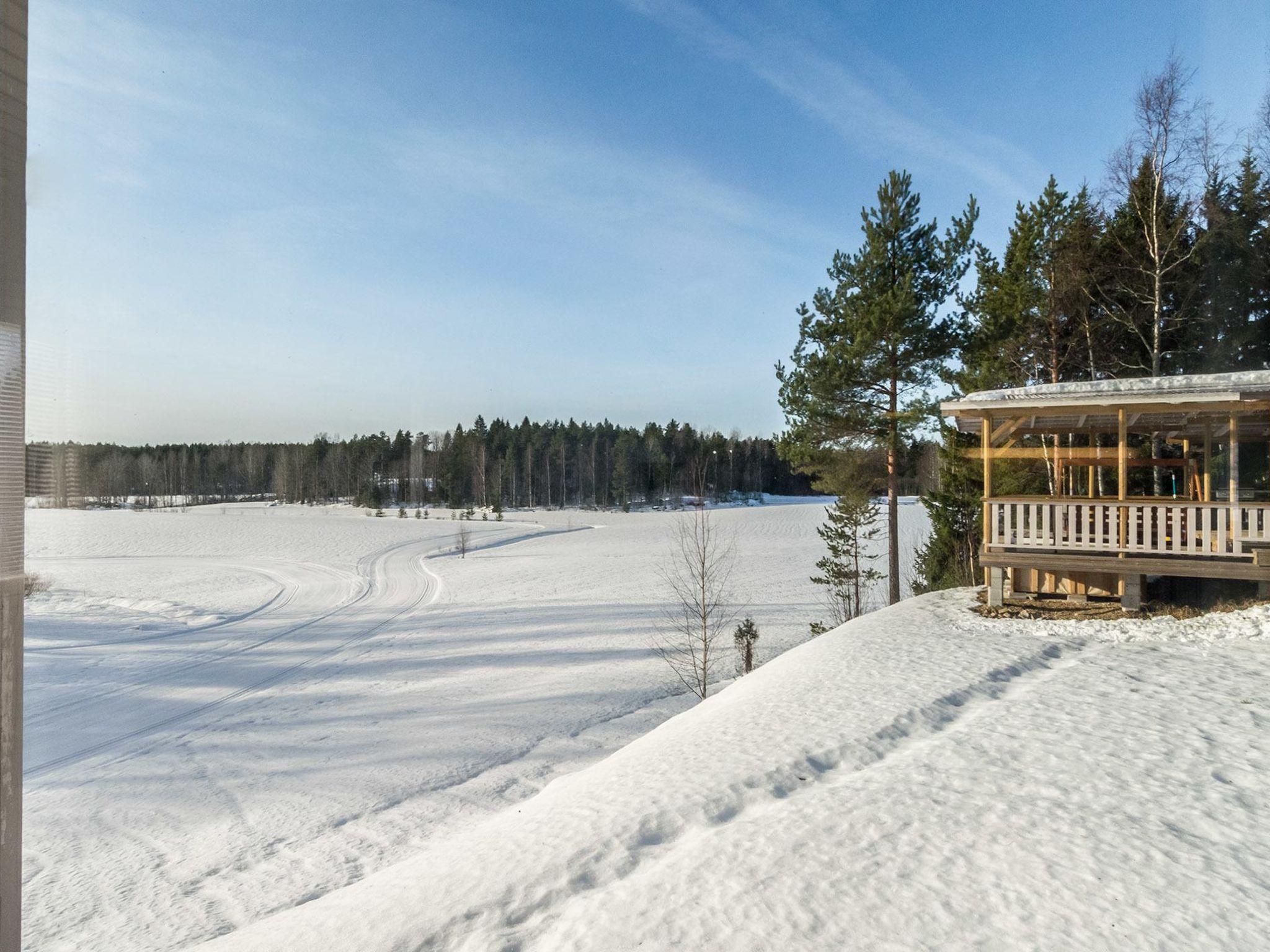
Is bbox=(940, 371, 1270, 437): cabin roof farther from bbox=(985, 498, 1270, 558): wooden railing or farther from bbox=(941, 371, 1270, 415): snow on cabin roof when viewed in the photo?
bbox=(985, 498, 1270, 558): wooden railing

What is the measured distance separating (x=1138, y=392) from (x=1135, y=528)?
1689mm

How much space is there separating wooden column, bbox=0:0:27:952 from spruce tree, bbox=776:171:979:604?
13.3m

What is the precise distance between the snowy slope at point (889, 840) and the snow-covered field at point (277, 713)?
371mm

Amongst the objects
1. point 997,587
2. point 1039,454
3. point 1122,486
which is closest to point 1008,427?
point 1039,454

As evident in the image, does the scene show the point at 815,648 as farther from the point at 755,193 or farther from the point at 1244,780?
the point at 755,193

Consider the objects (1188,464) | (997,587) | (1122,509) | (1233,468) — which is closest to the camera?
(1233,468)

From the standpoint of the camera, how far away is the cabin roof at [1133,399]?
8117 mm

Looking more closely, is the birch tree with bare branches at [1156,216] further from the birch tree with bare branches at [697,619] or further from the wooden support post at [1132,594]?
the birch tree with bare branches at [697,619]

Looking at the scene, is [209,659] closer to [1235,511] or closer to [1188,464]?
[1235,511]

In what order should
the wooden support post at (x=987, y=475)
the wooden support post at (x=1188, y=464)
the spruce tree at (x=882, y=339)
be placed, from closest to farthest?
1. the wooden support post at (x=987, y=475)
2. the wooden support post at (x=1188, y=464)
3. the spruce tree at (x=882, y=339)

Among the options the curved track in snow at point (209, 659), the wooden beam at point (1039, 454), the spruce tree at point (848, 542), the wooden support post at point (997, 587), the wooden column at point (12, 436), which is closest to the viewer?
the wooden column at point (12, 436)

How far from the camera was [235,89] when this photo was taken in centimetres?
232

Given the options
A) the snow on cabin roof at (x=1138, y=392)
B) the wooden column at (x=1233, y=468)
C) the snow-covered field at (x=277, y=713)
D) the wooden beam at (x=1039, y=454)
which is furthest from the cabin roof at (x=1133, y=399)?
the snow-covered field at (x=277, y=713)

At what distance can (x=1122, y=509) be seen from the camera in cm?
856
